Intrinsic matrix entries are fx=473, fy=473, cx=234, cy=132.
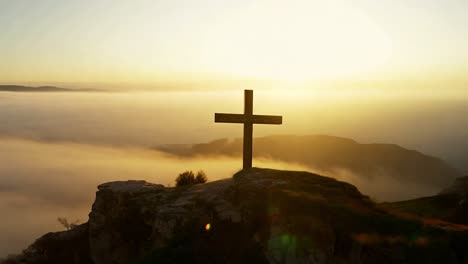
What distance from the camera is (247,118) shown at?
68.8 ft

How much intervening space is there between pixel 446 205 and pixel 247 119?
14.1m

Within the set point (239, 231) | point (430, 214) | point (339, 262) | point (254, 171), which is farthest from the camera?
point (430, 214)

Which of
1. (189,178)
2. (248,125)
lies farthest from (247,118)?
(189,178)

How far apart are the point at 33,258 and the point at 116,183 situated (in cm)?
451

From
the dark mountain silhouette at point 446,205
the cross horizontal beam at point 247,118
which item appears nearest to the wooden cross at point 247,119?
the cross horizontal beam at point 247,118

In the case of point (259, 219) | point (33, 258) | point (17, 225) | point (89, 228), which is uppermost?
point (259, 219)

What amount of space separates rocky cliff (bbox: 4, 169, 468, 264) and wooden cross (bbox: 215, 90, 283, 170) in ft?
7.94

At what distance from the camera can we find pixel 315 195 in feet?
50.6

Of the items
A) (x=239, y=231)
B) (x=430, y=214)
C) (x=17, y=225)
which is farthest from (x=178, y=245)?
(x=17, y=225)

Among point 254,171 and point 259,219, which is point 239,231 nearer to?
point 259,219

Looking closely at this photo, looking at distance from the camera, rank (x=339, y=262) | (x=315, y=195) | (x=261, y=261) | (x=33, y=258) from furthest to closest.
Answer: (x=33, y=258) → (x=315, y=195) → (x=261, y=261) → (x=339, y=262)

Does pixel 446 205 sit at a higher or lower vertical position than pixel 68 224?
higher

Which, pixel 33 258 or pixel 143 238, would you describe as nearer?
pixel 143 238

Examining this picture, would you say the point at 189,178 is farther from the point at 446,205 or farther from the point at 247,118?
the point at 446,205
